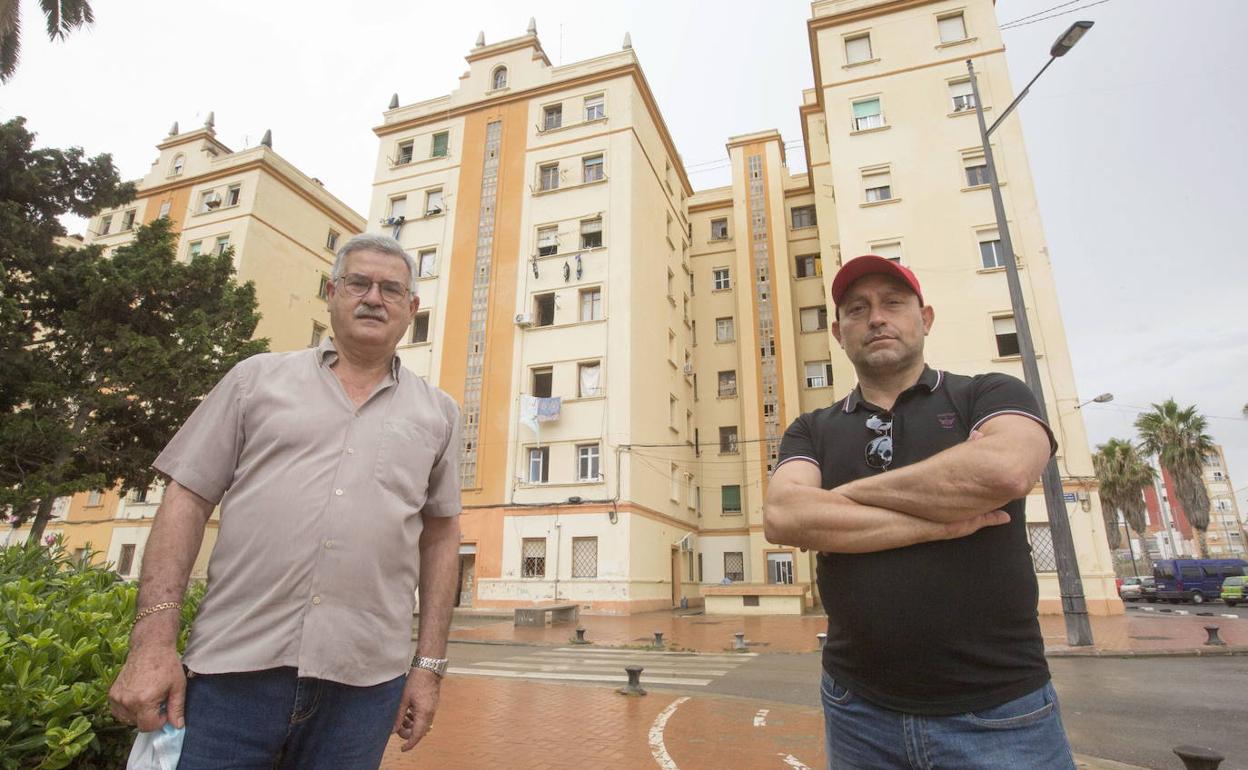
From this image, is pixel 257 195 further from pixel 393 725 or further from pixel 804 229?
pixel 393 725

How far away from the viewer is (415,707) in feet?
7.23

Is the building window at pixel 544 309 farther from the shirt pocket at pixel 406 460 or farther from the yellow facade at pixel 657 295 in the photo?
the shirt pocket at pixel 406 460

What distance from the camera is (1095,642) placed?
44.5ft

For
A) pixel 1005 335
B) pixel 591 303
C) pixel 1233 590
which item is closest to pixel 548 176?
pixel 591 303

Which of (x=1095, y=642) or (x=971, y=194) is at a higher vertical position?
(x=971, y=194)

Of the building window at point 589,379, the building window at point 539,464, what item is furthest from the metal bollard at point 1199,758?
the building window at point 539,464

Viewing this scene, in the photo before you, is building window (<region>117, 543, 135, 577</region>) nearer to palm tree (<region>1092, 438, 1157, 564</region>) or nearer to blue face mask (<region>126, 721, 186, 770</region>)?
blue face mask (<region>126, 721, 186, 770</region>)

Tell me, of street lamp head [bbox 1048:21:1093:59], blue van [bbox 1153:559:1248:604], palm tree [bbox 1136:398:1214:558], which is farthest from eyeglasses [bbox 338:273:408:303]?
palm tree [bbox 1136:398:1214:558]

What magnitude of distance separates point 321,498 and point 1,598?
241cm

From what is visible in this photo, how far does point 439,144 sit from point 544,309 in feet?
38.0

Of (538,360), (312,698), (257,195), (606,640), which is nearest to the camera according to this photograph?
(312,698)

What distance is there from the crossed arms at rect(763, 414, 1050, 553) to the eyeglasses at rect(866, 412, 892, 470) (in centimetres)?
14

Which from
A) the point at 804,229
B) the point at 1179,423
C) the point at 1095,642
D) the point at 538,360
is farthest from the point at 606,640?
the point at 1179,423

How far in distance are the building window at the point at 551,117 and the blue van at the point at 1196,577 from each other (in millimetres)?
36920
